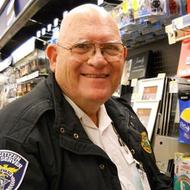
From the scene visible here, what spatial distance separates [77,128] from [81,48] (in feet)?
0.86

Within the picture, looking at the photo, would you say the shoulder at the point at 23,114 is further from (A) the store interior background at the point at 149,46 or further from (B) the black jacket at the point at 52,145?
(A) the store interior background at the point at 149,46

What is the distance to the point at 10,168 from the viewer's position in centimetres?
92

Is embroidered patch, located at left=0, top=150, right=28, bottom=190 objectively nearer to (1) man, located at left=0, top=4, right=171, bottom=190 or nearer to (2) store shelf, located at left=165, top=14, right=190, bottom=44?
(1) man, located at left=0, top=4, right=171, bottom=190

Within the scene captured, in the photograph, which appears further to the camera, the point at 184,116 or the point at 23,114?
the point at 184,116

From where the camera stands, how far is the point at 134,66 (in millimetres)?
2115

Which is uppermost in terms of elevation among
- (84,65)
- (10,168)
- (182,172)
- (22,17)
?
(22,17)

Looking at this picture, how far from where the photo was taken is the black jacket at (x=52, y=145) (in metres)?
0.94

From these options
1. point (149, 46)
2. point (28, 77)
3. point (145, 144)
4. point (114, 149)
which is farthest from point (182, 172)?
point (28, 77)

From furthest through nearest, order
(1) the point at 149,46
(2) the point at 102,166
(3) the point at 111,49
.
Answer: (1) the point at 149,46, (3) the point at 111,49, (2) the point at 102,166

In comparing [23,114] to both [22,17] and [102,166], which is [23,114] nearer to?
[102,166]

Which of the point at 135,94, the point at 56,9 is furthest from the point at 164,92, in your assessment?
the point at 56,9

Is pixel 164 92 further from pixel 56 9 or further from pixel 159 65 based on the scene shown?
pixel 56 9

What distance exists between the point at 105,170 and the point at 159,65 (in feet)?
3.79

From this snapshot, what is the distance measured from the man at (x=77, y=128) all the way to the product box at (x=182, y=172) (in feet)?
0.21
